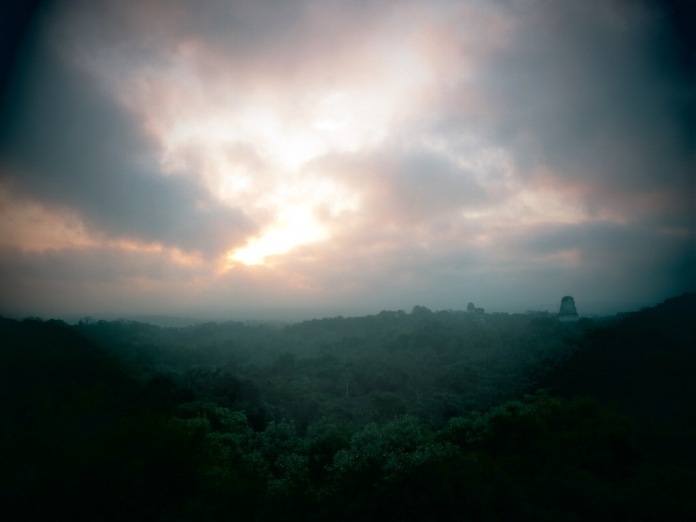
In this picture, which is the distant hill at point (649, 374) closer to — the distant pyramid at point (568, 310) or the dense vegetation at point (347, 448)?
the dense vegetation at point (347, 448)

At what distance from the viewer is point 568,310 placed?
62031 millimetres

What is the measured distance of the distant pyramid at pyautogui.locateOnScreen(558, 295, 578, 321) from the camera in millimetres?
60750

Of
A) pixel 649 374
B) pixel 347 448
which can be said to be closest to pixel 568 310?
pixel 649 374

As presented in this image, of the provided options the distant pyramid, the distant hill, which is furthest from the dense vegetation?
the distant pyramid

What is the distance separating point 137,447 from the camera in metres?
11.8

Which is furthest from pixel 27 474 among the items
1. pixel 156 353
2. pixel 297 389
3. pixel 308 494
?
pixel 156 353

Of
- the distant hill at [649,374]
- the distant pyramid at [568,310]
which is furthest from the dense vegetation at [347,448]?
the distant pyramid at [568,310]

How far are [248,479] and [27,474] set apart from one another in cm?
668

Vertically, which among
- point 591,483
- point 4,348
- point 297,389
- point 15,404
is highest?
point 4,348

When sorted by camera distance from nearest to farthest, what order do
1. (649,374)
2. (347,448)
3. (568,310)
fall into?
(347,448)
(649,374)
(568,310)

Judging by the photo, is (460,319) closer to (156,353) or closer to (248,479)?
(156,353)

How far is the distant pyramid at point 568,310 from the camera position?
199 ft

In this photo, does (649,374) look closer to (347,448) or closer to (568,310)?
(347,448)

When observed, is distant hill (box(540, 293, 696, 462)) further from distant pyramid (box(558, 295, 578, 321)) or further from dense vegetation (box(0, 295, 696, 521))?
distant pyramid (box(558, 295, 578, 321))
